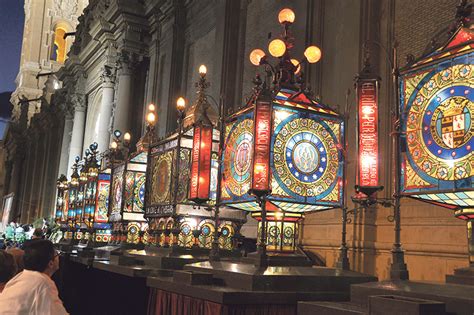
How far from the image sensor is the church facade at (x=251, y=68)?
898 centimetres

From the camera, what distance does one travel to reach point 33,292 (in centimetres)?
395

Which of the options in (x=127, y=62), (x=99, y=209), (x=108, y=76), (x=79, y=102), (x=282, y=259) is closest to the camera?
(x=282, y=259)

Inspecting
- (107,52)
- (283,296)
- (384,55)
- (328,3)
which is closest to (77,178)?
(107,52)

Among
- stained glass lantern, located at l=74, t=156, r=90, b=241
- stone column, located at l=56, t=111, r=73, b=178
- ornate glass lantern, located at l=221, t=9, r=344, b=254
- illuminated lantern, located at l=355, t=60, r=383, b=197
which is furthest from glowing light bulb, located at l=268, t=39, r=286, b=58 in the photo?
stone column, located at l=56, t=111, r=73, b=178

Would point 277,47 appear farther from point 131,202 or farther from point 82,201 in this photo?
point 82,201

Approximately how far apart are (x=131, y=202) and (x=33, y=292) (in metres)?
8.87

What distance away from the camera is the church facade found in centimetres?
898

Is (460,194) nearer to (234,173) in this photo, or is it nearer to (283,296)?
(283,296)

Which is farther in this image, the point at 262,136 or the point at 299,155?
the point at 299,155

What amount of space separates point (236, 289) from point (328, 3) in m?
7.70

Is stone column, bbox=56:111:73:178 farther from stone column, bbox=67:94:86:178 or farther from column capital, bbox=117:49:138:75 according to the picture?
column capital, bbox=117:49:138:75

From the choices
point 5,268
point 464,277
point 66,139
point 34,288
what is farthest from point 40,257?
point 66,139

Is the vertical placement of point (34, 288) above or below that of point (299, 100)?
below

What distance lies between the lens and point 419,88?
5211mm
